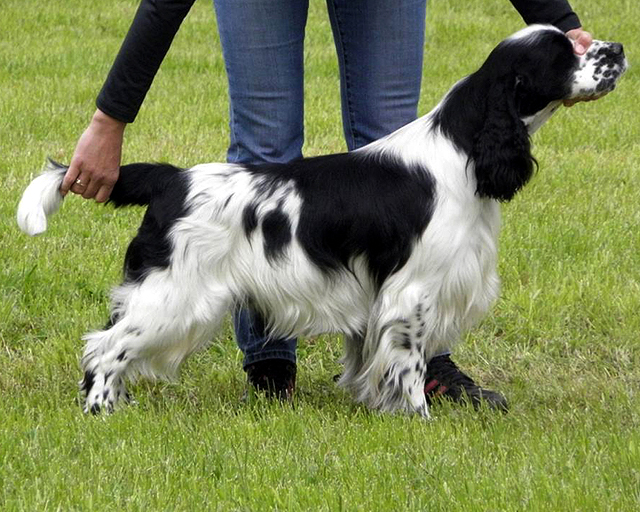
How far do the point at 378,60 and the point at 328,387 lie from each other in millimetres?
1276

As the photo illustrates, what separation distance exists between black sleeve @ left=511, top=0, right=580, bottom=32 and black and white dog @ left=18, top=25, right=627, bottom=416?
0.23 meters

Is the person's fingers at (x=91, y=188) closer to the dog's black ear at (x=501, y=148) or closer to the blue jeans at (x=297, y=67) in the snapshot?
the blue jeans at (x=297, y=67)

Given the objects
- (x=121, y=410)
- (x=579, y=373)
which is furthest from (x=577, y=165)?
(x=121, y=410)

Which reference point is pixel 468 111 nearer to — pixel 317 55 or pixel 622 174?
pixel 622 174

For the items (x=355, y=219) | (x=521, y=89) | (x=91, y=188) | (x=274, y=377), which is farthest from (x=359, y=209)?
(x=91, y=188)

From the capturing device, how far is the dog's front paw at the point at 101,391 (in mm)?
4332

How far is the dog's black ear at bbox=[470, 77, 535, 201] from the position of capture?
4.07 metres

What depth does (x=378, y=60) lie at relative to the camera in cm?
436

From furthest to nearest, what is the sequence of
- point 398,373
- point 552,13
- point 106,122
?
1. point 552,13
2. point 398,373
3. point 106,122

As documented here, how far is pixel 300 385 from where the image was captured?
483 cm

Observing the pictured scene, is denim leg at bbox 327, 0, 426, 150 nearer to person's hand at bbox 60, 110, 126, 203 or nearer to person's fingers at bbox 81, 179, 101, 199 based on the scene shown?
person's hand at bbox 60, 110, 126, 203

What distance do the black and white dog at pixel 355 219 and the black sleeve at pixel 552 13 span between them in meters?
0.23

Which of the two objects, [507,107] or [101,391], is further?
[101,391]

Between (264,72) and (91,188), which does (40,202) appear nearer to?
(91,188)
